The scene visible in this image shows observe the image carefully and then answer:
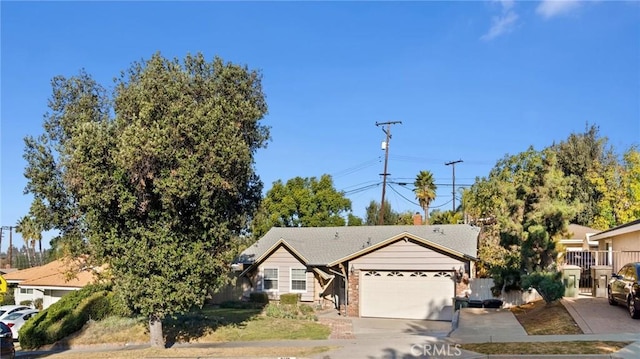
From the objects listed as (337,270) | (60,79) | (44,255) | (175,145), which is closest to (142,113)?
(175,145)

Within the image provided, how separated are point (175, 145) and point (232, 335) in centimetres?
760

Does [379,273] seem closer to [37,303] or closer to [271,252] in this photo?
[271,252]

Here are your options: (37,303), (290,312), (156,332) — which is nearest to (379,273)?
(290,312)

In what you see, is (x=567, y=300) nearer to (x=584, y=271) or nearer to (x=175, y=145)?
(x=584, y=271)

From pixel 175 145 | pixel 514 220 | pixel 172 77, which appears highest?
pixel 172 77

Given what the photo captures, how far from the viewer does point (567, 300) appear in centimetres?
1967

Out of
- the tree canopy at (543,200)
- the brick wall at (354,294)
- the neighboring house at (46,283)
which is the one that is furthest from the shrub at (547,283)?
the neighboring house at (46,283)

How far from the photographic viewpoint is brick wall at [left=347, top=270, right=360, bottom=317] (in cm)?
2524

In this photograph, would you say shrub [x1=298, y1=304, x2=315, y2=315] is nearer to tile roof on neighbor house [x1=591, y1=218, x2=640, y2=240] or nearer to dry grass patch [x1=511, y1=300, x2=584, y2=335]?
dry grass patch [x1=511, y1=300, x2=584, y2=335]

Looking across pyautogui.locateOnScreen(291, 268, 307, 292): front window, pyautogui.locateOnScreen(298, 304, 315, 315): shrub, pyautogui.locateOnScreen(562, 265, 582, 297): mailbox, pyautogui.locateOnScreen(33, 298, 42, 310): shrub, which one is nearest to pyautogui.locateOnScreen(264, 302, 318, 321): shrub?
pyautogui.locateOnScreen(298, 304, 315, 315): shrub

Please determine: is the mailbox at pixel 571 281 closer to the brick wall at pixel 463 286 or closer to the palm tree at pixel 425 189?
the brick wall at pixel 463 286

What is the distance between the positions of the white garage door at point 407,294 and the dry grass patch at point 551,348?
10.0m

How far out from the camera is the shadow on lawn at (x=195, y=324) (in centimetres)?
1984

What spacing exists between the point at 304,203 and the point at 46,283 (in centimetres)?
2384
